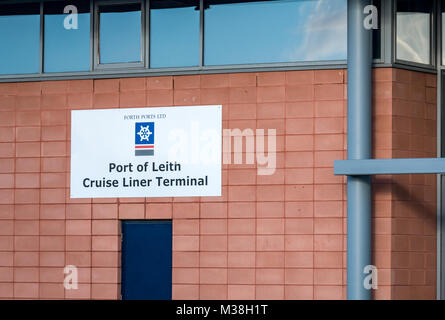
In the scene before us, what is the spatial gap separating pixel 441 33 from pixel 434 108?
1004 mm

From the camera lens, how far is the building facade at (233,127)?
12.2 m

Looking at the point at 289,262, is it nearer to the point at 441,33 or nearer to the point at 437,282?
the point at 437,282

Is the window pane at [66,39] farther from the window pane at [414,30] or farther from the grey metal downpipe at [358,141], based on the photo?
the window pane at [414,30]

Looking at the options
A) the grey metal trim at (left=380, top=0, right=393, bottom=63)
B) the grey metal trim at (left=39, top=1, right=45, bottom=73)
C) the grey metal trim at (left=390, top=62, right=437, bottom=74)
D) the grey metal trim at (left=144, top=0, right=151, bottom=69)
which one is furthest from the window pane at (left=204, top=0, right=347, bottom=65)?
the grey metal trim at (left=39, top=1, right=45, bottom=73)

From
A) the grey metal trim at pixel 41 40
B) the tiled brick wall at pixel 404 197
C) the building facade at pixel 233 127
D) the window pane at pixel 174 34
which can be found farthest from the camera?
the grey metal trim at pixel 41 40

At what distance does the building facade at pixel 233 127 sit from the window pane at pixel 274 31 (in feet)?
0.05

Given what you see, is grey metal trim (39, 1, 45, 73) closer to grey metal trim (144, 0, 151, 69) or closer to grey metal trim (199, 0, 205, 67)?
grey metal trim (144, 0, 151, 69)

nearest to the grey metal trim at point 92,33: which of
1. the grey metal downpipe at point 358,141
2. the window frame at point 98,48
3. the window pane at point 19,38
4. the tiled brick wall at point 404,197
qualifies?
the window frame at point 98,48

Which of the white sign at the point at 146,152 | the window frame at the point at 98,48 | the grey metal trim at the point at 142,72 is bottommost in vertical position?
the white sign at the point at 146,152

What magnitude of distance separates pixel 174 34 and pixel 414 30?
3.21 meters

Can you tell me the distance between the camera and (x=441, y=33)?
1262 cm

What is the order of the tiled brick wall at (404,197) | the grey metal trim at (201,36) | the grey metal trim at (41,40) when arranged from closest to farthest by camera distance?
the tiled brick wall at (404,197) → the grey metal trim at (201,36) → the grey metal trim at (41,40)

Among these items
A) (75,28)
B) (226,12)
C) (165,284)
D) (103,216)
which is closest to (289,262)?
(165,284)

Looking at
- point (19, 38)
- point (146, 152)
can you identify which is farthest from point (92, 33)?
point (146, 152)
